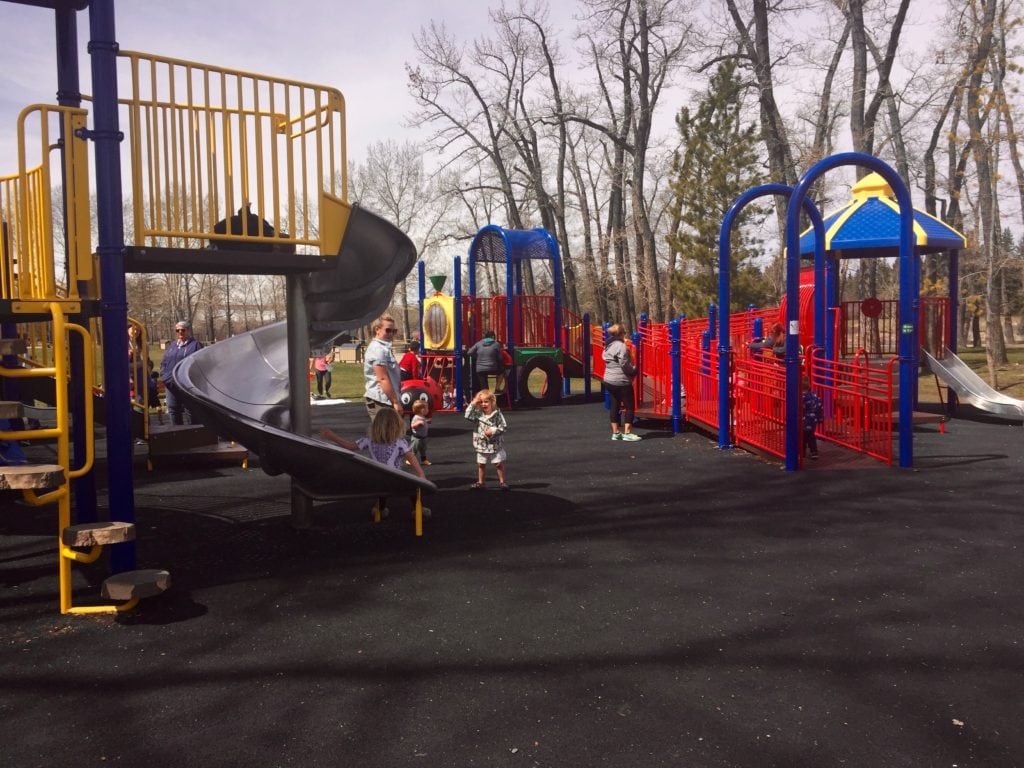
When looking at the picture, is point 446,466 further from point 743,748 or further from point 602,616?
point 743,748

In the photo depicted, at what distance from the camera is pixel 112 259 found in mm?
5012

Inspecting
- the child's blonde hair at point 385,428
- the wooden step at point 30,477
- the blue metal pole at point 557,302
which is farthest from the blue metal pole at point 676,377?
the wooden step at point 30,477

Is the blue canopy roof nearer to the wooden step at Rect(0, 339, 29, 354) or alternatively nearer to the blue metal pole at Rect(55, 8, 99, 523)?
the blue metal pole at Rect(55, 8, 99, 523)

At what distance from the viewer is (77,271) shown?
16.8 ft

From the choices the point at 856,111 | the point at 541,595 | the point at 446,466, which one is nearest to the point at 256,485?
the point at 446,466

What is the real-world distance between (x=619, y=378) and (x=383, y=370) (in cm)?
453

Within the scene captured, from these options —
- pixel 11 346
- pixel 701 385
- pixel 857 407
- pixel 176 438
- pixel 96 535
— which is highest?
pixel 11 346

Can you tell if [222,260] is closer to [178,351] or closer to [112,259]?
[112,259]

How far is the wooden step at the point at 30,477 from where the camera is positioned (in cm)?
441

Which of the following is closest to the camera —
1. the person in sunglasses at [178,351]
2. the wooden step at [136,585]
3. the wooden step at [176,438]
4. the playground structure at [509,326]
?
the wooden step at [136,585]

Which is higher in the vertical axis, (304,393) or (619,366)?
(619,366)

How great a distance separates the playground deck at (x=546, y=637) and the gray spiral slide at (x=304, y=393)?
625mm

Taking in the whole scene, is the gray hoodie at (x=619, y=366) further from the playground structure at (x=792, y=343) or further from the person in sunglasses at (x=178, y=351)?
the person in sunglasses at (x=178, y=351)

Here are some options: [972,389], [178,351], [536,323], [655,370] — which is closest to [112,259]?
[178,351]
